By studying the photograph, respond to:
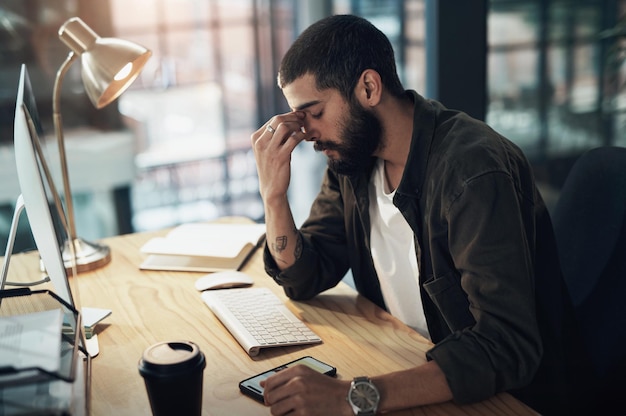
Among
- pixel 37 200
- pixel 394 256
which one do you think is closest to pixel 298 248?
pixel 394 256

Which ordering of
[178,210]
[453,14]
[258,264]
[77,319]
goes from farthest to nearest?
[178,210] → [453,14] → [258,264] → [77,319]

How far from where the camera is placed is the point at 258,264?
5.87ft

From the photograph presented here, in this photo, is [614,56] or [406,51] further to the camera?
[406,51]

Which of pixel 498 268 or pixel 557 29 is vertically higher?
pixel 557 29

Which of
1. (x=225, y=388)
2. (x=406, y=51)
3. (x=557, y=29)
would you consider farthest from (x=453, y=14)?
(x=225, y=388)

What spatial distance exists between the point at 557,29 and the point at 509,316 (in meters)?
1.80

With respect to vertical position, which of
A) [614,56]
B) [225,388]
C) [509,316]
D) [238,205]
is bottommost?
[238,205]

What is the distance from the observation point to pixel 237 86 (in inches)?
132

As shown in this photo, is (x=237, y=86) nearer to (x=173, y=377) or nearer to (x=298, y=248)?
(x=298, y=248)

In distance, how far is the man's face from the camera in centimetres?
145

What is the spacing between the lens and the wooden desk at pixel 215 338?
1.14 m

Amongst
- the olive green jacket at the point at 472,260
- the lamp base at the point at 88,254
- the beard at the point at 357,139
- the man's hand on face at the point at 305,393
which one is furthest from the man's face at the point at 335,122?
the lamp base at the point at 88,254

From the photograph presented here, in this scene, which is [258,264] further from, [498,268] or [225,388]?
[498,268]

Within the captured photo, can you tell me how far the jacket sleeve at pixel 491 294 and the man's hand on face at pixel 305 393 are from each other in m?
0.16
